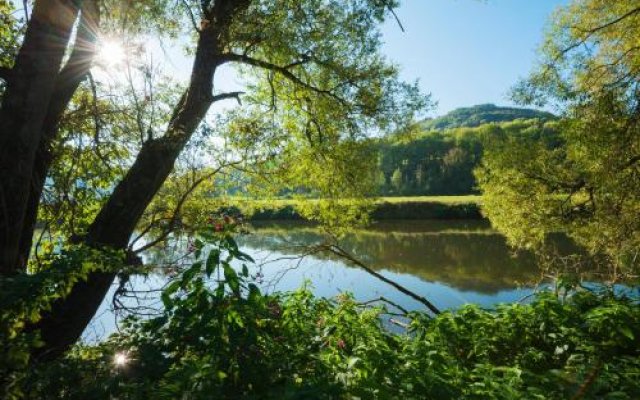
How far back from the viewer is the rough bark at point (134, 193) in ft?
17.5

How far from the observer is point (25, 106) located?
177 inches

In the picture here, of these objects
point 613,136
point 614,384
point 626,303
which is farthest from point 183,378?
point 613,136

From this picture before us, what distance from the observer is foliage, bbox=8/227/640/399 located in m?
2.36

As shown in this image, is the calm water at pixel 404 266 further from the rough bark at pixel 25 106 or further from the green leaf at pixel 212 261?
the rough bark at pixel 25 106

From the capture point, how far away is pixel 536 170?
15.3 metres

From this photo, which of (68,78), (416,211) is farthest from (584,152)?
(416,211)

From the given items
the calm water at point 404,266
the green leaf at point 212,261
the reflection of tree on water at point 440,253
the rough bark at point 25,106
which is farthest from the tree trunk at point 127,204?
the reflection of tree on water at point 440,253

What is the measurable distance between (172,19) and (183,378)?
9107 mm

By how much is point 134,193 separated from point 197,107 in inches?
73.1

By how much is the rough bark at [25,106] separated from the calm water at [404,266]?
340 centimetres

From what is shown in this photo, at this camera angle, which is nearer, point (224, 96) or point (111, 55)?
point (111, 55)

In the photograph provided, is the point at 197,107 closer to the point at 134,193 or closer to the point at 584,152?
the point at 134,193

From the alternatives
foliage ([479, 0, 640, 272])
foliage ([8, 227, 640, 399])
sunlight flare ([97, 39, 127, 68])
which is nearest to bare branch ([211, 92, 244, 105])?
sunlight flare ([97, 39, 127, 68])

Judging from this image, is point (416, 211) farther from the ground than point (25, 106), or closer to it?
closer to it
